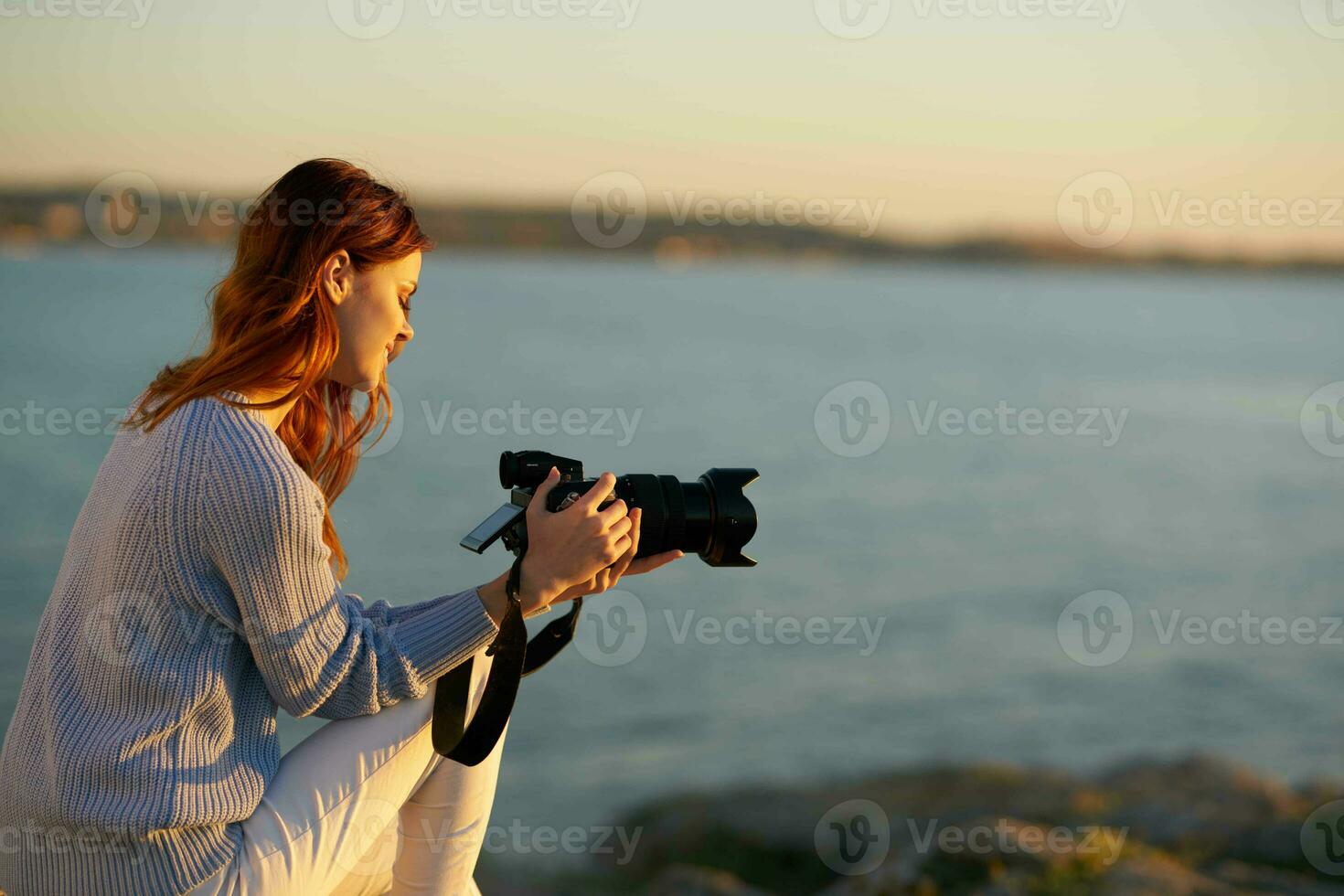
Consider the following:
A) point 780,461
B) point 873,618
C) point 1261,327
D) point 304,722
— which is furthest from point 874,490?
point 1261,327

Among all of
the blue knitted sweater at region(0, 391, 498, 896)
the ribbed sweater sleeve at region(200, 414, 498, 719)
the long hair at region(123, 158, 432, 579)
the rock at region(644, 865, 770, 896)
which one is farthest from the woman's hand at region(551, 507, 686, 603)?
the rock at region(644, 865, 770, 896)

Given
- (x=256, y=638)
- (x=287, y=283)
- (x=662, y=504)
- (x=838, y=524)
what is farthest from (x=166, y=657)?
(x=838, y=524)

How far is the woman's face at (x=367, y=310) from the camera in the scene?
1771 millimetres

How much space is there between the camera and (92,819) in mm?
1547

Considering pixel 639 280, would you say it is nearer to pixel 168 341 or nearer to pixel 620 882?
pixel 168 341

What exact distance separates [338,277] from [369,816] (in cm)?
73

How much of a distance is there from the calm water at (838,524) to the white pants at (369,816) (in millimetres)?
710

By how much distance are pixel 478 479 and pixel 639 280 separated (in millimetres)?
25130

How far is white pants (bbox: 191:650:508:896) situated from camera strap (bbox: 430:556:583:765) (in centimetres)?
2

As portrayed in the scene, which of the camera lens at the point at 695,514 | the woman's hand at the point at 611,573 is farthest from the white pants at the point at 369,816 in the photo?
the camera lens at the point at 695,514

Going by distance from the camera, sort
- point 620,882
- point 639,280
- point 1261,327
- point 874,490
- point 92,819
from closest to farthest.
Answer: point 92,819, point 620,882, point 874,490, point 1261,327, point 639,280

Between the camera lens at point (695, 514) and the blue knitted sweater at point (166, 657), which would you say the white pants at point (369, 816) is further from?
the camera lens at point (695, 514)

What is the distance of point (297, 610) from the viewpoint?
1.62 meters

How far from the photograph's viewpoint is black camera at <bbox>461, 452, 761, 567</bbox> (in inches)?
72.8
